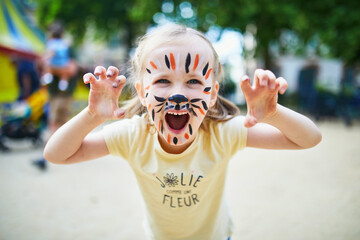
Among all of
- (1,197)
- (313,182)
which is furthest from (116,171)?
(313,182)

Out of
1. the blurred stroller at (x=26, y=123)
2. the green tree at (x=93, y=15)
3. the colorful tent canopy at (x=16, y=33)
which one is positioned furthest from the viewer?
the green tree at (x=93, y=15)

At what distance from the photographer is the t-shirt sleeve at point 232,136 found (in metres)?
1.69

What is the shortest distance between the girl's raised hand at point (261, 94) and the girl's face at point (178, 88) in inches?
10.7

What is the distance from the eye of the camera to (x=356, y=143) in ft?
21.5

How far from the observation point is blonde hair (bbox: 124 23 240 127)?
1584mm

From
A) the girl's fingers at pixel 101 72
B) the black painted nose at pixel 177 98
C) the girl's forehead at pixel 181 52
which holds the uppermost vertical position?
the girl's forehead at pixel 181 52

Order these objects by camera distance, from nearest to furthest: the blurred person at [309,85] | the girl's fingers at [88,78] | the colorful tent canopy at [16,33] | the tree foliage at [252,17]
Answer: the girl's fingers at [88,78]
the colorful tent canopy at [16,33]
the blurred person at [309,85]
the tree foliage at [252,17]

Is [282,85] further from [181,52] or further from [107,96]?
[107,96]

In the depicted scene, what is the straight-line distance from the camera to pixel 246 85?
1322 millimetres

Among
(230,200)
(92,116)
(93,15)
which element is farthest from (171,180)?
(93,15)

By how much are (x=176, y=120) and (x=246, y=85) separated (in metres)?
0.43

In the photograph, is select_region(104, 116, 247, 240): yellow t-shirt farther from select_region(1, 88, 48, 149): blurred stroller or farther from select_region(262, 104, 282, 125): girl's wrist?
select_region(1, 88, 48, 149): blurred stroller

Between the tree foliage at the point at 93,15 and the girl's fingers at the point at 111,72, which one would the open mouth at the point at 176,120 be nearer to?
the girl's fingers at the point at 111,72

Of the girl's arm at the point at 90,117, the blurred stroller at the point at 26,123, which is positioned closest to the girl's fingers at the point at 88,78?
the girl's arm at the point at 90,117
